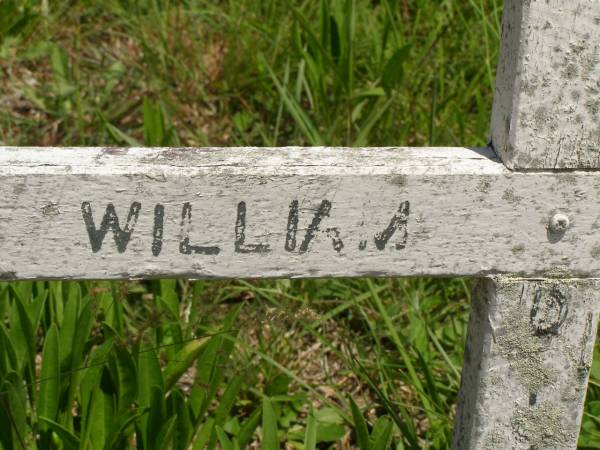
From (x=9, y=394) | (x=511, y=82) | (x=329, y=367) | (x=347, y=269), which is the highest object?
(x=511, y=82)

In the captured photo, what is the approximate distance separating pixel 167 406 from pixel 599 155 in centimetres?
83

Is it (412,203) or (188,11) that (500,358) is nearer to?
(412,203)

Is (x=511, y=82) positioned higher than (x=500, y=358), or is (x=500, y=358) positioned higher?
(x=511, y=82)

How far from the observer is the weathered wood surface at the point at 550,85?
1.13 metres

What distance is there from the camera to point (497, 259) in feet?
4.04

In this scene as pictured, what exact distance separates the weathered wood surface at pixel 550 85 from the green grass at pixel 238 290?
50cm

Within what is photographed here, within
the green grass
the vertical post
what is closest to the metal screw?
the vertical post

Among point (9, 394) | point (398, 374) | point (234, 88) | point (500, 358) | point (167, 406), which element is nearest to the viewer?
point (500, 358)

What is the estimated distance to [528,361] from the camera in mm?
1316

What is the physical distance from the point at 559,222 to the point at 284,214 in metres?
0.36

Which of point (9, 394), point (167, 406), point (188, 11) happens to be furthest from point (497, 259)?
point (188, 11)

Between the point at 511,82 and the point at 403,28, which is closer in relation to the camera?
the point at 511,82

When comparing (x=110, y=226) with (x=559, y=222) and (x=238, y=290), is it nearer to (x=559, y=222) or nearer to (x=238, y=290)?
(x=559, y=222)

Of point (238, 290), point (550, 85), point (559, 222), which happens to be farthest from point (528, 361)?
point (238, 290)
